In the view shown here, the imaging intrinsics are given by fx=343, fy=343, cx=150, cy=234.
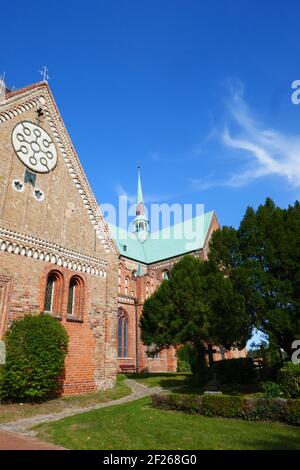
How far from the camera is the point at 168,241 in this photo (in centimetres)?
5209

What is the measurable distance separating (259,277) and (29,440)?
9874 millimetres

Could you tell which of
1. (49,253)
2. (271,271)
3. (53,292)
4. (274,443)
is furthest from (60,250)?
(274,443)

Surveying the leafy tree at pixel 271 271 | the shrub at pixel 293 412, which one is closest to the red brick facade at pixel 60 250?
the leafy tree at pixel 271 271

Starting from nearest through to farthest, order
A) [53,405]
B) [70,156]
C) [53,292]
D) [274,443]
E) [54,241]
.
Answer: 1. [274,443]
2. [53,405]
3. [53,292]
4. [54,241]
5. [70,156]

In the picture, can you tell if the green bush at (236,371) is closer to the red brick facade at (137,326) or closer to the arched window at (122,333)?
the red brick facade at (137,326)

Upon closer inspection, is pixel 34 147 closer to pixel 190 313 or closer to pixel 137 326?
pixel 190 313

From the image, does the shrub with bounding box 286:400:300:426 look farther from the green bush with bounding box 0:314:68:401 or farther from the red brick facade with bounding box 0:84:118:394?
the red brick facade with bounding box 0:84:118:394

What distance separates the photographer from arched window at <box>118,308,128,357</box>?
34219 mm

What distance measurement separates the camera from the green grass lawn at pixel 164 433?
786cm

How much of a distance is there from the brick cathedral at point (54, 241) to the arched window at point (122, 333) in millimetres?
15144

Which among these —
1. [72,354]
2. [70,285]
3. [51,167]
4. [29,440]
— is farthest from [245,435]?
[51,167]

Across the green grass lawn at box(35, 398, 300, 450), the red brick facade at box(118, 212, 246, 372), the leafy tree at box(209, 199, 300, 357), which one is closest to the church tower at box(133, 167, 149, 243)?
the red brick facade at box(118, 212, 246, 372)

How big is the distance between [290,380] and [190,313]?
1000cm

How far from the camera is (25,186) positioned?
17.7 meters
